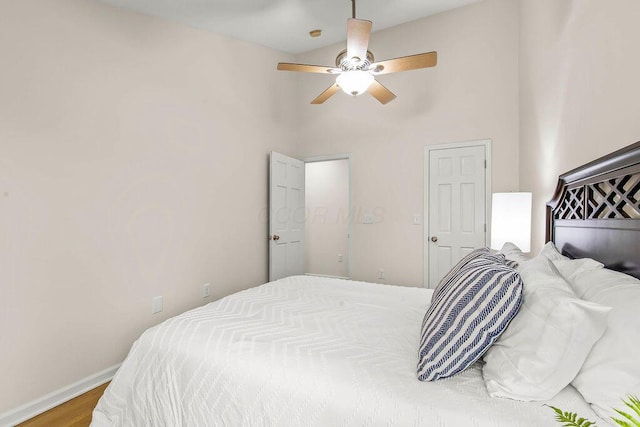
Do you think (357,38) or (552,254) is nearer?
(552,254)

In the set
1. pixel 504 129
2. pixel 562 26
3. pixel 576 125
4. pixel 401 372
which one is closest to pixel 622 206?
pixel 576 125

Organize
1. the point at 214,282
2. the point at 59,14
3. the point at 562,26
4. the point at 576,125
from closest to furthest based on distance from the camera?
the point at 576,125 → the point at 562,26 → the point at 59,14 → the point at 214,282

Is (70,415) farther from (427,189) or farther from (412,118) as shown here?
(412,118)

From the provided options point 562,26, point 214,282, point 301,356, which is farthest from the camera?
point 214,282

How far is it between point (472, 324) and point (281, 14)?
3234mm

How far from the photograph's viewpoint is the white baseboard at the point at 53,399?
72.0 inches

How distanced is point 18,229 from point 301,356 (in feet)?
6.24

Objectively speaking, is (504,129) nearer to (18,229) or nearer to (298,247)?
(298,247)

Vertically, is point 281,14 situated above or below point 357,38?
above

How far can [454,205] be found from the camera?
3479 millimetres

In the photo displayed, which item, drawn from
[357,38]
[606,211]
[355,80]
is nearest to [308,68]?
[355,80]

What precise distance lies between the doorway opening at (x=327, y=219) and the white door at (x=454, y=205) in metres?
1.72

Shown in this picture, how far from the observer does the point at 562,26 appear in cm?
180

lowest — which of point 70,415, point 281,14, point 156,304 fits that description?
point 70,415
